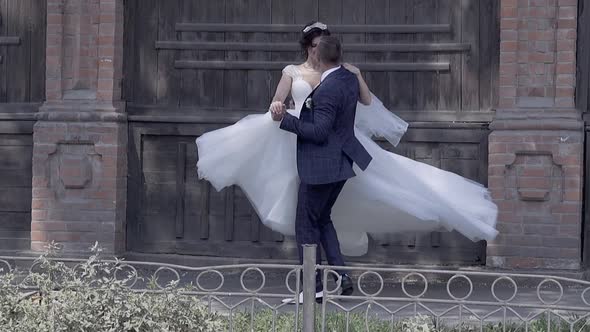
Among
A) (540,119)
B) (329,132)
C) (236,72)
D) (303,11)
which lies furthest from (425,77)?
(329,132)

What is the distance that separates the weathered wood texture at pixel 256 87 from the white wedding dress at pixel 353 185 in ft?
4.56

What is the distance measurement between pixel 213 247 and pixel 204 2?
2194mm

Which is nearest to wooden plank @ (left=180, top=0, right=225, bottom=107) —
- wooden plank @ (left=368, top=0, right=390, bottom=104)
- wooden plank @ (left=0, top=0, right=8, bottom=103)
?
wooden plank @ (left=368, top=0, right=390, bottom=104)

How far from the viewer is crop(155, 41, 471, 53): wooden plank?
998cm

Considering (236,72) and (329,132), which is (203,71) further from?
(329,132)

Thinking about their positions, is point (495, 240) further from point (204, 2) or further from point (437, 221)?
point (204, 2)

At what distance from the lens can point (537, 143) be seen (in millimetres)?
9469

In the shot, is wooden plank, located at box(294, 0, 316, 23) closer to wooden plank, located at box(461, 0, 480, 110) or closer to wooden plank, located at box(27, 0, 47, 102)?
wooden plank, located at box(461, 0, 480, 110)

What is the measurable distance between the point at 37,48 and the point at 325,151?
12.6 feet

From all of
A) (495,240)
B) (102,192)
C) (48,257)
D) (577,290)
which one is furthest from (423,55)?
(48,257)

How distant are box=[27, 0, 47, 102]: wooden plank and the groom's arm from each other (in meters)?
3.62

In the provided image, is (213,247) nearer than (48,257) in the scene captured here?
No

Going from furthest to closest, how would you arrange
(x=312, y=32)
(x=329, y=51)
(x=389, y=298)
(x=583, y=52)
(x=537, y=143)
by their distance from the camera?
(x=583, y=52) < (x=537, y=143) < (x=312, y=32) < (x=329, y=51) < (x=389, y=298)

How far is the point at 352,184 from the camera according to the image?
27.9 ft
